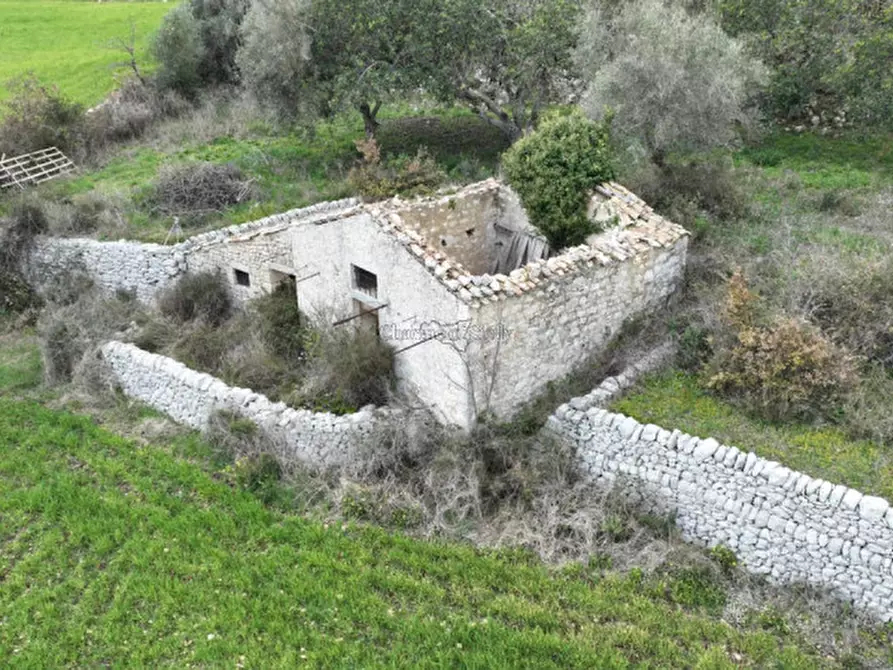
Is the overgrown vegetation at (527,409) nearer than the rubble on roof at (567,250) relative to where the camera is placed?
Yes

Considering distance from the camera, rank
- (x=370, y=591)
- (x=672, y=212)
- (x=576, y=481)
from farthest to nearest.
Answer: (x=672, y=212)
(x=576, y=481)
(x=370, y=591)

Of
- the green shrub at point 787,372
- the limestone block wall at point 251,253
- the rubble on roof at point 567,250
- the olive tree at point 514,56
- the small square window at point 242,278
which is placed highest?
the olive tree at point 514,56

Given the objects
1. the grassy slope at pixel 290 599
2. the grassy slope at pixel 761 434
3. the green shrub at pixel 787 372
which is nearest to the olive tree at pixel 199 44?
the grassy slope at pixel 290 599

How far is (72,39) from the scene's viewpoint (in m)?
35.6

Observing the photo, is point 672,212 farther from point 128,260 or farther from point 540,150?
point 128,260

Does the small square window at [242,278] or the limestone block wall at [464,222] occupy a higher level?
the limestone block wall at [464,222]

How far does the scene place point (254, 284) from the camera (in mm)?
16266

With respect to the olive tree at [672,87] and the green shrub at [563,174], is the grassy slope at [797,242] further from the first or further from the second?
the green shrub at [563,174]

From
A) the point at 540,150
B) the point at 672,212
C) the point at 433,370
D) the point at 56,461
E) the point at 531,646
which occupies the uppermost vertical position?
the point at 540,150

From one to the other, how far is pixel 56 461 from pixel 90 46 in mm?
29234

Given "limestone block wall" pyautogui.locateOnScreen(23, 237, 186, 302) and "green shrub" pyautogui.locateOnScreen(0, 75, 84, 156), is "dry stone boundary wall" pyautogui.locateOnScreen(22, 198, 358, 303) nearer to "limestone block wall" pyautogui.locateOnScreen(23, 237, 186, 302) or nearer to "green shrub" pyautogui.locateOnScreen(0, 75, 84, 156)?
"limestone block wall" pyautogui.locateOnScreen(23, 237, 186, 302)

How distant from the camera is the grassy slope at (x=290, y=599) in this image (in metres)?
8.12

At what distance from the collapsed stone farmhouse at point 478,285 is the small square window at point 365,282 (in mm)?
25

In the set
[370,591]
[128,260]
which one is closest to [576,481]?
[370,591]
